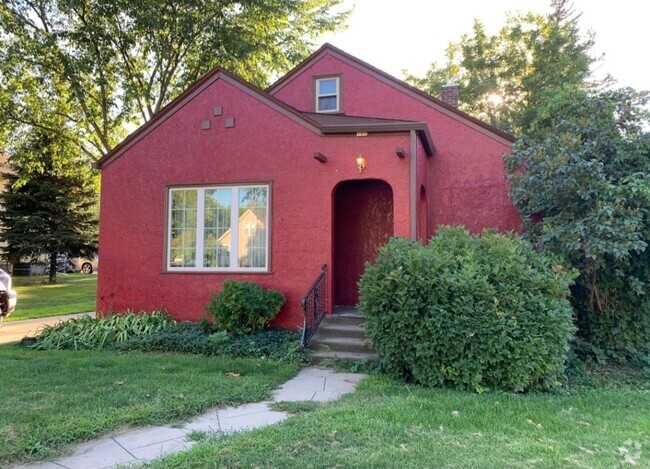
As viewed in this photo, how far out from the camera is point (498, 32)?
21562 millimetres

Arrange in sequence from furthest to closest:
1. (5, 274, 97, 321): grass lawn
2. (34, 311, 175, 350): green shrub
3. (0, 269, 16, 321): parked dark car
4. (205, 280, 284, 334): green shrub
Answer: (5, 274, 97, 321): grass lawn
(0, 269, 16, 321): parked dark car
(34, 311, 175, 350): green shrub
(205, 280, 284, 334): green shrub

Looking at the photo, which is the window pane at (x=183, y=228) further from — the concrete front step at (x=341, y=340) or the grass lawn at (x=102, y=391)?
the concrete front step at (x=341, y=340)

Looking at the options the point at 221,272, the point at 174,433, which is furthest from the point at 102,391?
the point at 221,272

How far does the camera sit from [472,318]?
4.84 m

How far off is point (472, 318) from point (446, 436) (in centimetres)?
165

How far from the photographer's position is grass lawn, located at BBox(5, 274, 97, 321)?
1197 cm

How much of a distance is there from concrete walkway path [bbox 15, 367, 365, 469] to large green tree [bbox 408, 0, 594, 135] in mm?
16744

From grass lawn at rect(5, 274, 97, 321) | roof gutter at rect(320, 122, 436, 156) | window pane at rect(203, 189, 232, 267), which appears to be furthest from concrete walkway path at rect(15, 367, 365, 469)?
grass lawn at rect(5, 274, 97, 321)

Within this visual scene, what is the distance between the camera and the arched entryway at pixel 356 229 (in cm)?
898

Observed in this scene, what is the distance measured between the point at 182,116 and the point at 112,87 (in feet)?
26.5

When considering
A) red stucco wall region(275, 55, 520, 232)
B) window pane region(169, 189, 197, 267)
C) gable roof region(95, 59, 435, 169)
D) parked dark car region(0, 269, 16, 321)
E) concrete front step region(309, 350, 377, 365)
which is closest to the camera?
concrete front step region(309, 350, 377, 365)

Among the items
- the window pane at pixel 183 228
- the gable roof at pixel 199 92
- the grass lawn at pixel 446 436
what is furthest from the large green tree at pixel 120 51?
the grass lawn at pixel 446 436

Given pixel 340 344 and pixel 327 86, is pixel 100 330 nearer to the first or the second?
pixel 340 344

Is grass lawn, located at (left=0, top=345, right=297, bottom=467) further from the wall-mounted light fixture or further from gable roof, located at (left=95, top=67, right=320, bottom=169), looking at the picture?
gable roof, located at (left=95, top=67, right=320, bottom=169)
